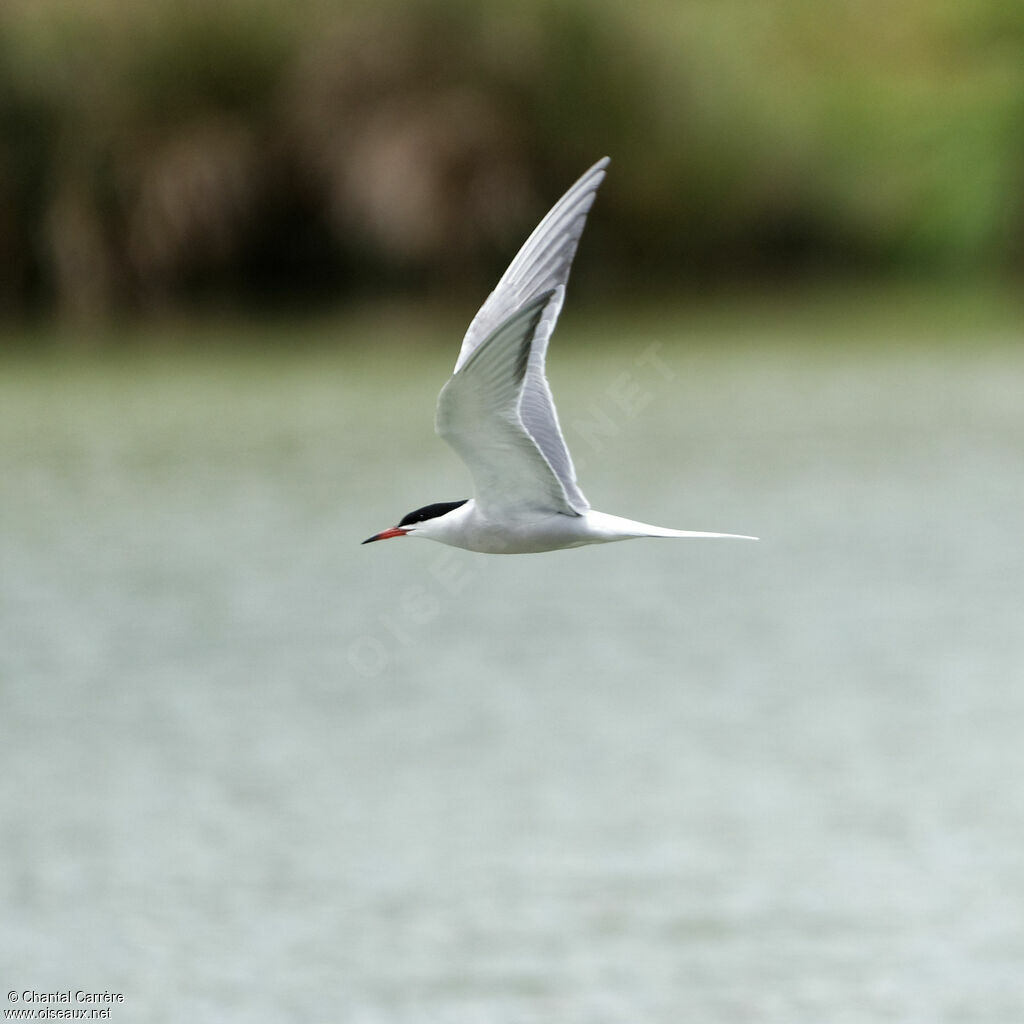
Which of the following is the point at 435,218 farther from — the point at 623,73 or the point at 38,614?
the point at 38,614

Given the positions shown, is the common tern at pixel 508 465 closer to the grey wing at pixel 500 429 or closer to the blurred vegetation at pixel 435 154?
the grey wing at pixel 500 429

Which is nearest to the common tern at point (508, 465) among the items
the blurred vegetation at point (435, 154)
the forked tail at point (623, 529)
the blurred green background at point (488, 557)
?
the forked tail at point (623, 529)

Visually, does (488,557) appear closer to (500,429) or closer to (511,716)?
(511,716)

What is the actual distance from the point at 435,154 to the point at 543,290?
26762 millimetres

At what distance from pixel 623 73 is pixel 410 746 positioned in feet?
75.7

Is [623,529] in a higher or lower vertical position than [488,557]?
higher

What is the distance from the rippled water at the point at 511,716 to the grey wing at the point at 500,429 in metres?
5.34

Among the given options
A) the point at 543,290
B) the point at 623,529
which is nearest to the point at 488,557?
the point at 543,290

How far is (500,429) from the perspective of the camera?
5188 mm

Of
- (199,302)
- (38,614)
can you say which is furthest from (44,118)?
(38,614)

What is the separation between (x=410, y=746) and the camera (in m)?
13.8

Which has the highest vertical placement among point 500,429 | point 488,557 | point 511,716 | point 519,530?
point 500,429

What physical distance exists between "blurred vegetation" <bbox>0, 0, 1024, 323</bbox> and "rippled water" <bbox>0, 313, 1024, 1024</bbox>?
8451 millimetres

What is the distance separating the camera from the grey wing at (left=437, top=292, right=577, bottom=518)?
4.98m
